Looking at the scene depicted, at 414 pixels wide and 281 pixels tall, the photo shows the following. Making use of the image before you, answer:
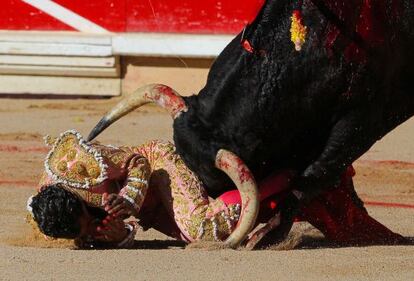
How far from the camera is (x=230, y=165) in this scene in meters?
4.30

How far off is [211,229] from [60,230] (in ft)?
1.74

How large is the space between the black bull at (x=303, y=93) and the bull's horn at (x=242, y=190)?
6 cm

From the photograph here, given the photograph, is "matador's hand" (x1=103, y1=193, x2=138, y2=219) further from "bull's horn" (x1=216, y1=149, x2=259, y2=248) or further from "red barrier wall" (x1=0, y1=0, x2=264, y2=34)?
"red barrier wall" (x1=0, y1=0, x2=264, y2=34)

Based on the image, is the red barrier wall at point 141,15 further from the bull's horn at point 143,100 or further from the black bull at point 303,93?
the black bull at point 303,93

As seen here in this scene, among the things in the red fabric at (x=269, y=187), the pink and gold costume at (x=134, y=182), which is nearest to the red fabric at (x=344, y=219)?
the red fabric at (x=269, y=187)

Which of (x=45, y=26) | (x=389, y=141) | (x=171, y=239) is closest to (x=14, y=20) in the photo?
(x=45, y=26)

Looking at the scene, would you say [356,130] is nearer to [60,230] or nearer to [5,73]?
[60,230]

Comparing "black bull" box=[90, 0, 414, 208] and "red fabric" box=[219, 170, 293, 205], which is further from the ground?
"black bull" box=[90, 0, 414, 208]

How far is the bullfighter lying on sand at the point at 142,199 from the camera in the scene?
4.38 metres

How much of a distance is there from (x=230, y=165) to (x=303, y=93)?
0.34m

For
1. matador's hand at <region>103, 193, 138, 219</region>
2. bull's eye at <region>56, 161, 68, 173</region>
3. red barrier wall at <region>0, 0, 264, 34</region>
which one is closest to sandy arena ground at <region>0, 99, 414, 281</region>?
matador's hand at <region>103, 193, 138, 219</region>

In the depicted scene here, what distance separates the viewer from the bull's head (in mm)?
4316

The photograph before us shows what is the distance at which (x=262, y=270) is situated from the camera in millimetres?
4082

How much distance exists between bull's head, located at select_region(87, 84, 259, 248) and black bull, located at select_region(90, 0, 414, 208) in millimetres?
47
